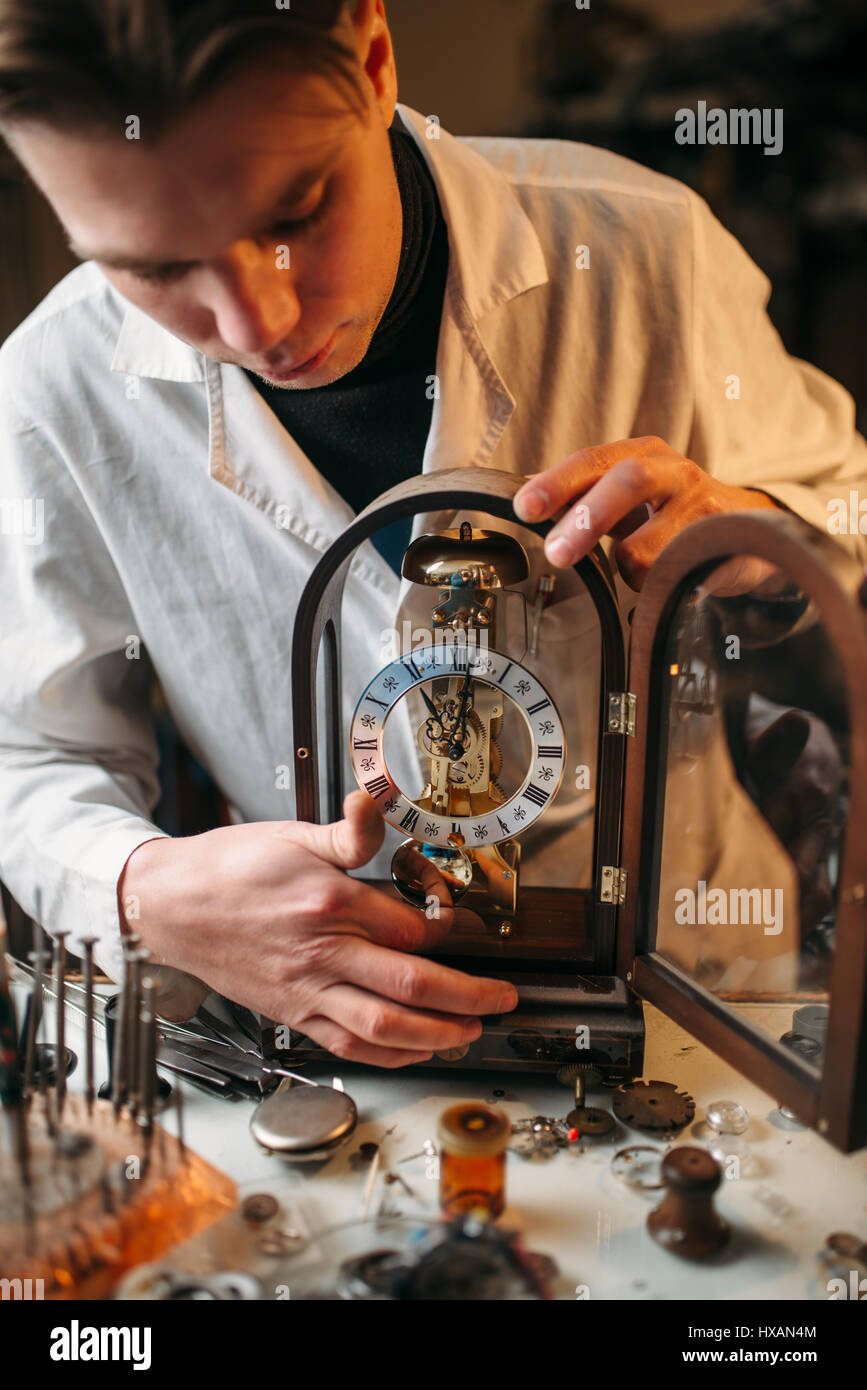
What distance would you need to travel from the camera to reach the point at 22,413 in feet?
4.40

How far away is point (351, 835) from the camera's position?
38.0 inches

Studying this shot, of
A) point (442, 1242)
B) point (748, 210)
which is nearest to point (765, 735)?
point (442, 1242)

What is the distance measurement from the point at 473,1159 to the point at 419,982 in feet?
0.60

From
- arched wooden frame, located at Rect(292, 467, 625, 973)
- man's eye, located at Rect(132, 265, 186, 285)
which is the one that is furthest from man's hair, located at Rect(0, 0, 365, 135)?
arched wooden frame, located at Rect(292, 467, 625, 973)

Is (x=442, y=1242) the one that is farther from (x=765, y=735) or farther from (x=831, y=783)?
(x=765, y=735)

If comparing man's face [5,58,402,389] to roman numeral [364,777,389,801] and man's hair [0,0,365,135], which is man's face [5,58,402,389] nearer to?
man's hair [0,0,365,135]

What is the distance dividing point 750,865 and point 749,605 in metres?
0.32

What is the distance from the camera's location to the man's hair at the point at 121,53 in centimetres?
79

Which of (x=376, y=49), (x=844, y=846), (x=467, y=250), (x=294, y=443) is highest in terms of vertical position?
(x=376, y=49)

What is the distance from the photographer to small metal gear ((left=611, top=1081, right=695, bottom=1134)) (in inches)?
39.1

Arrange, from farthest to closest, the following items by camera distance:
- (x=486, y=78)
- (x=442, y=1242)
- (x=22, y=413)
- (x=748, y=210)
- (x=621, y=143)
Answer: (x=748, y=210) < (x=621, y=143) < (x=486, y=78) < (x=22, y=413) < (x=442, y=1242)

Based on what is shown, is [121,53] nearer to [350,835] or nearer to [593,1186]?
[350,835]

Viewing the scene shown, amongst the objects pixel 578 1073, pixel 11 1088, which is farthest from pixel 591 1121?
pixel 11 1088

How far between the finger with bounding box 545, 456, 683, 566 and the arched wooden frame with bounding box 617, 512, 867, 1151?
67mm
